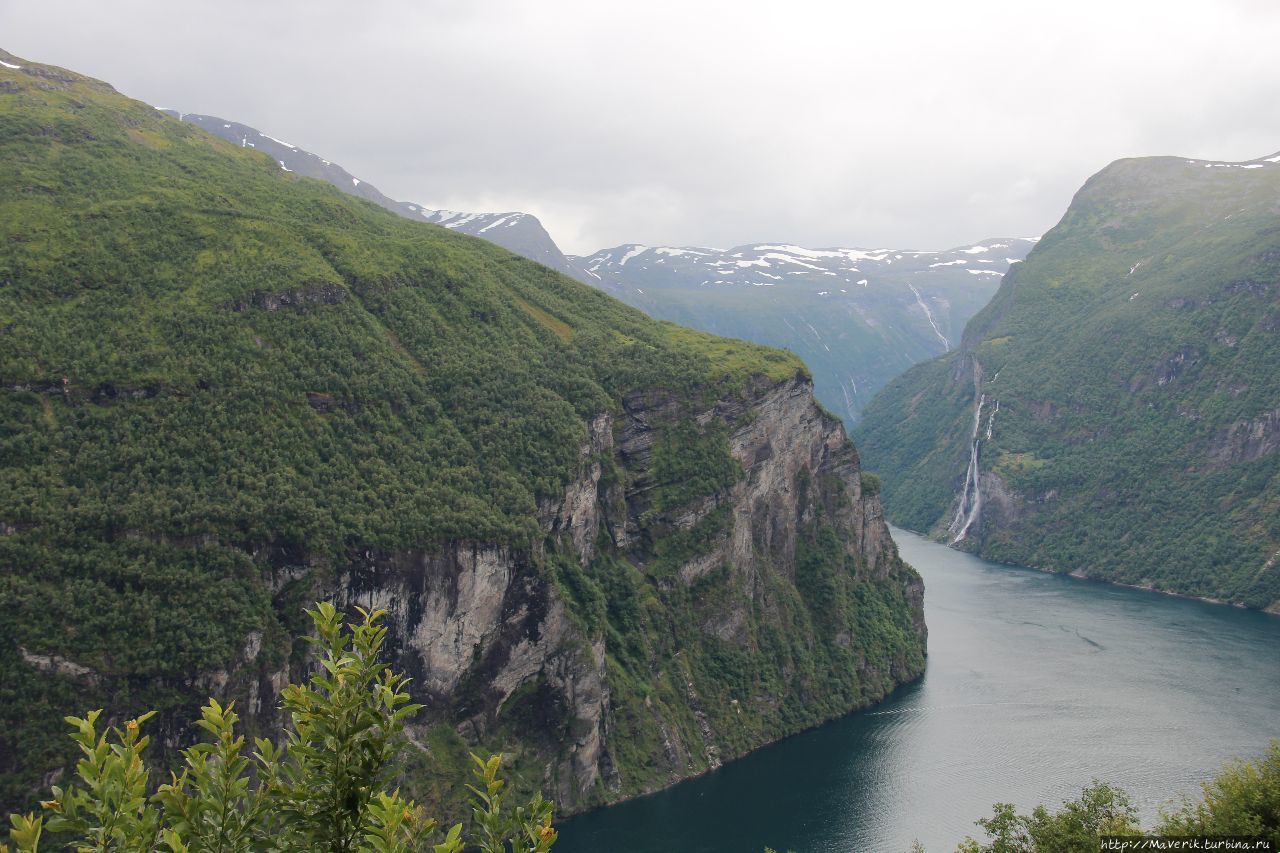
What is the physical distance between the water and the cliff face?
4403 millimetres

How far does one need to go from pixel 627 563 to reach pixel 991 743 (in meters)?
33.5

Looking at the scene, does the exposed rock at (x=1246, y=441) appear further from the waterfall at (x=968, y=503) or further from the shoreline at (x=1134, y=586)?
the waterfall at (x=968, y=503)

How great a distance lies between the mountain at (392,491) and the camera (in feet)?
193

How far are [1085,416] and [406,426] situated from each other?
480ft

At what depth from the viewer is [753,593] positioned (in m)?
93.5

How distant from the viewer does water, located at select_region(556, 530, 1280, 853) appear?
222 ft

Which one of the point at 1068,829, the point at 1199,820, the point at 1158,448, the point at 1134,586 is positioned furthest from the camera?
the point at 1158,448

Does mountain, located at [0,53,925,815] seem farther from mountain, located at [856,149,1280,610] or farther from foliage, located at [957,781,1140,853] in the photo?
mountain, located at [856,149,1280,610]

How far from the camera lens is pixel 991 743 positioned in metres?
80.6

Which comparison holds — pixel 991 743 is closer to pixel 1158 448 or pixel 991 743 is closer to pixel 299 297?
pixel 299 297

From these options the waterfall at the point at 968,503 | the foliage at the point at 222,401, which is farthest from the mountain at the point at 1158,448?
the foliage at the point at 222,401

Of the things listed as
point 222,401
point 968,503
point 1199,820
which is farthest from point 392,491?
point 968,503

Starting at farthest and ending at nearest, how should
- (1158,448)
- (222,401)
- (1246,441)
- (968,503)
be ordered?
(968,503) < (1158,448) < (1246,441) < (222,401)

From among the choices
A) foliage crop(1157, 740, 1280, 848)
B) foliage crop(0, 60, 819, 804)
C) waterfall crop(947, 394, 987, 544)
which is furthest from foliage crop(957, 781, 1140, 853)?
waterfall crop(947, 394, 987, 544)
